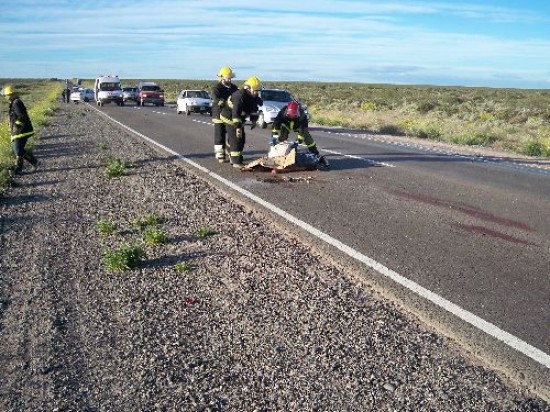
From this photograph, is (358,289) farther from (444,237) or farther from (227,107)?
(227,107)

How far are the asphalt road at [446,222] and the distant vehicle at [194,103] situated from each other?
21235 millimetres

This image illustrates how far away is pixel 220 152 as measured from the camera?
13148 mm

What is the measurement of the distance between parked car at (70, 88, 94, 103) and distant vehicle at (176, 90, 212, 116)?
24940 mm

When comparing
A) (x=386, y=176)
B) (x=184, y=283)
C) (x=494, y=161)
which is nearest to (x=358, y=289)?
(x=184, y=283)

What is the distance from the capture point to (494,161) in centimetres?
1557

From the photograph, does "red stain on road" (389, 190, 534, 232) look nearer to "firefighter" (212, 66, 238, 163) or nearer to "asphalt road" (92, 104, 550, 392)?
"asphalt road" (92, 104, 550, 392)

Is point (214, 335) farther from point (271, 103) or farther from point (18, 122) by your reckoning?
point (271, 103)

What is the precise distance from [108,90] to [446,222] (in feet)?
147

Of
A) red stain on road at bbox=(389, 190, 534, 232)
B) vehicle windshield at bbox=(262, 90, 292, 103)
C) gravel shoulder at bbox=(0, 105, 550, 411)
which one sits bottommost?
gravel shoulder at bbox=(0, 105, 550, 411)

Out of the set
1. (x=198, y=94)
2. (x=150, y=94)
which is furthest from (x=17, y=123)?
(x=150, y=94)

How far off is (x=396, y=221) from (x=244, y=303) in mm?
3382

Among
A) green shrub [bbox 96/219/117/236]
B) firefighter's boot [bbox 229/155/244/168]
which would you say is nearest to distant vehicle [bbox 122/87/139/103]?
firefighter's boot [bbox 229/155/244/168]

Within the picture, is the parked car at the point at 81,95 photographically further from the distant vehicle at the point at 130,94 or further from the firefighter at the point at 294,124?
the firefighter at the point at 294,124

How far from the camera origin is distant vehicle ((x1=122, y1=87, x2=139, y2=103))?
5072 centimetres
